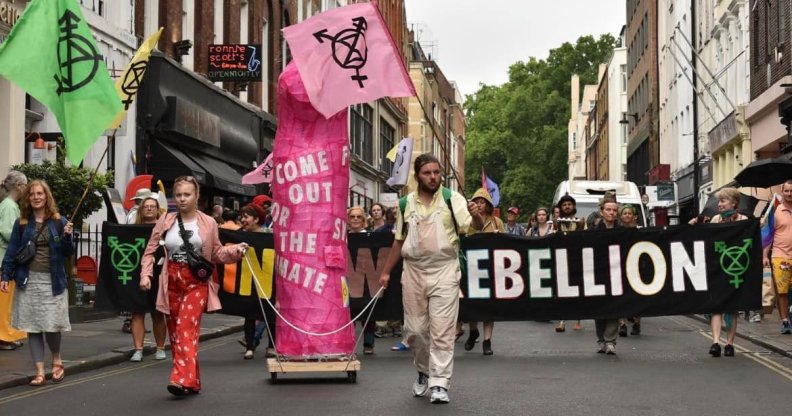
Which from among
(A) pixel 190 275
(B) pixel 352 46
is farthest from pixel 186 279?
(B) pixel 352 46

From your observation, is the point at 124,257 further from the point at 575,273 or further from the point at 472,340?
the point at 575,273

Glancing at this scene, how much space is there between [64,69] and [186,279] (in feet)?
8.32

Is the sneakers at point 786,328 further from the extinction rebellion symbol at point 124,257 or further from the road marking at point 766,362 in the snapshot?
the extinction rebellion symbol at point 124,257

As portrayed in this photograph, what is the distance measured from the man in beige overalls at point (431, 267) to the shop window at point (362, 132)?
43.2 metres

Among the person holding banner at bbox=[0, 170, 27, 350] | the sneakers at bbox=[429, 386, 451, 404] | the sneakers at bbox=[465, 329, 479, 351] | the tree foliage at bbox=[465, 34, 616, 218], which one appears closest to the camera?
the sneakers at bbox=[429, 386, 451, 404]

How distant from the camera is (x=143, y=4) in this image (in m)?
27.2

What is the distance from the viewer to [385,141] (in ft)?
222

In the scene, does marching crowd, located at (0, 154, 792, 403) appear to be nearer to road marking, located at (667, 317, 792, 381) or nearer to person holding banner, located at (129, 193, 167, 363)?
person holding banner, located at (129, 193, 167, 363)

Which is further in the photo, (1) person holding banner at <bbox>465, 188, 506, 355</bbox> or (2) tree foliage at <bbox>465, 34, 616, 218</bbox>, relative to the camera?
(2) tree foliage at <bbox>465, 34, 616, 218</bbox>

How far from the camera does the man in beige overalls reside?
984 centimetres

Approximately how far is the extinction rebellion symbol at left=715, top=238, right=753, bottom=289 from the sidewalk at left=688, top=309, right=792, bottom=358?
0.87 m

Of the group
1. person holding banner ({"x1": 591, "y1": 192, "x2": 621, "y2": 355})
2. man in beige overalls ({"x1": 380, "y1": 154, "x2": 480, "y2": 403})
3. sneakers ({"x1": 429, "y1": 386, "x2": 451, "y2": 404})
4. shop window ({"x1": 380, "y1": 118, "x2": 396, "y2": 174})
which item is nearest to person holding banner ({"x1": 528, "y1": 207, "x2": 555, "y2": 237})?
person holding banner ({"x1": 591, "y1": 192, "x2": 621, "y2": 355})

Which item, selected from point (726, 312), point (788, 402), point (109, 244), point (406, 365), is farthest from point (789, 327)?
point (109, 244)

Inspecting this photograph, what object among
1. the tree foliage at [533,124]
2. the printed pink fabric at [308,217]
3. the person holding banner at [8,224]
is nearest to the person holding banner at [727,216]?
the printed pink fabric at [308,217]
